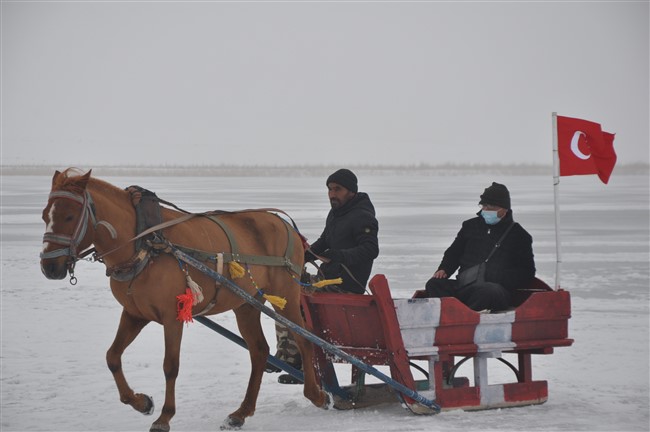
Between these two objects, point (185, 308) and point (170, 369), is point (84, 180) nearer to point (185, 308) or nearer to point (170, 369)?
point (185, 308)

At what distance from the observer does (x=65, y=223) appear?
6496 mm

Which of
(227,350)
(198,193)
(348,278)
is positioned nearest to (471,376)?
(348,278)

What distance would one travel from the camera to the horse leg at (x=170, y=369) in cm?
687

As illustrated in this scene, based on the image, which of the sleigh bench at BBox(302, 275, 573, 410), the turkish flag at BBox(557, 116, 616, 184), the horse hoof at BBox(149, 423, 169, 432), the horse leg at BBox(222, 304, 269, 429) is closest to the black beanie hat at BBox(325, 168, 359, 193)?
the sleigh bench at BBox(302, 275, 573, 410)

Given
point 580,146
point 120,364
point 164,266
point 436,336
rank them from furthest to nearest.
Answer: point 580,146 < point 436,336 < point 120,364 < point 164,266

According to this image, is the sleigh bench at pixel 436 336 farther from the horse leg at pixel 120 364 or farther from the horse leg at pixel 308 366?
the horse leg at pixel 120 364

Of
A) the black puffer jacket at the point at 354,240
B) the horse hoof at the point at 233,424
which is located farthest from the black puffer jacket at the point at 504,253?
the horse hoof at the point at 233,424

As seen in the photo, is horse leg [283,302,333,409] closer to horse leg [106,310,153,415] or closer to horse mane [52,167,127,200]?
horse leg [106,310,153,415]

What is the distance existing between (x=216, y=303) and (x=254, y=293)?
390 millimetres

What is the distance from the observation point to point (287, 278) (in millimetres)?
7965

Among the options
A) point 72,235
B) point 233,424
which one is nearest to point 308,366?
point 233,424

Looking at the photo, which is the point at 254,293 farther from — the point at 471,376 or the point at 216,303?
the point at 471,376

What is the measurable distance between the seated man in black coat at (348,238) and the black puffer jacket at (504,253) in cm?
71

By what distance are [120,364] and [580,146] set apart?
3.93 m
